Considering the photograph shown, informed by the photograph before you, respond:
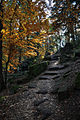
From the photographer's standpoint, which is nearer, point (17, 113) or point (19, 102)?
point (17, 113)

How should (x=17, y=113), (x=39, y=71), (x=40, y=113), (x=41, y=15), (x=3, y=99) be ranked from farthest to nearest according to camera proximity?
1. (x=39, y=71)
2. (x=3, y=99)
3. (x=41, y=15)
4. (x=17, y=113)
5. (x=40, y=113)

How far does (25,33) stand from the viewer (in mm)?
4461

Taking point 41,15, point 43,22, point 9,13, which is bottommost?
point 43,22

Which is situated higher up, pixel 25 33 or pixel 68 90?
pixel 25 33

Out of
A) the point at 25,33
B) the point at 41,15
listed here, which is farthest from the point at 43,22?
the point at 25,33

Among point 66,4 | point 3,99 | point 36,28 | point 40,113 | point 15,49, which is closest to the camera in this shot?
point 40,113

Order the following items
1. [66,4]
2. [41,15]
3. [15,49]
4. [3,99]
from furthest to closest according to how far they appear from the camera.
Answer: [15,49], [3,99], [66,4], [41,15]

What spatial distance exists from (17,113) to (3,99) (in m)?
1.70

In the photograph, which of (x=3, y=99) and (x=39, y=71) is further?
(x=39, y=71)

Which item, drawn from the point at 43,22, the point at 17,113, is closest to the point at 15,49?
the point at 43,22

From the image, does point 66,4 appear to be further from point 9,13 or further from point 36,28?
point 9,13

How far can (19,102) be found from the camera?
4062mm

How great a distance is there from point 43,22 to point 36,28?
0.53 metres

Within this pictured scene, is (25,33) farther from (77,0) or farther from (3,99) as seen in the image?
(3,99)
